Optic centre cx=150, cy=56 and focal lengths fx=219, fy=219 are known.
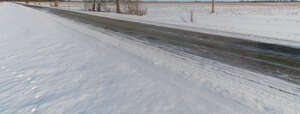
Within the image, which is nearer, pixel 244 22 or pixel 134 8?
pixel 244 22

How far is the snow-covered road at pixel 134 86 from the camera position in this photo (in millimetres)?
3049

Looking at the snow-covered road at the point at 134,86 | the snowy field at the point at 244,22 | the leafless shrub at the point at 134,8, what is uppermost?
the leafless shrub at the point at 134,8

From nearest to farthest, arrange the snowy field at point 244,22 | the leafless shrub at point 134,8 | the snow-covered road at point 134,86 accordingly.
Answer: the snow-covered road at point 134,86 < the snowy field at point 244,22 < the leafless shrub at point 134,8

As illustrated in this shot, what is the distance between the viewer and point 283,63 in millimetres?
4953

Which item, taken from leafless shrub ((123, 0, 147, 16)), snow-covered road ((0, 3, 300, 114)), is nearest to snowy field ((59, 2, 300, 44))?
leafless shrub ((123, 0, 147, 16))

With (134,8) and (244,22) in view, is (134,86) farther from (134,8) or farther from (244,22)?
(134,8)

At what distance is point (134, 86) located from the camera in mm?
3768

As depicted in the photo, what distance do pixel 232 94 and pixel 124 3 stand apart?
2337 centimetres

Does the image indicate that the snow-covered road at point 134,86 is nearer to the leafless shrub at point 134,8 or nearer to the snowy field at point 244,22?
the snowy field at point 244,22

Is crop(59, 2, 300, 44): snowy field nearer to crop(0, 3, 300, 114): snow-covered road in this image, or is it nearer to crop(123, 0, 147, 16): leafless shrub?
crop(123, 0, 147, 16): leafless shrub

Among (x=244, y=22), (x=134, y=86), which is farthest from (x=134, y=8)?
(x=134, y=86)

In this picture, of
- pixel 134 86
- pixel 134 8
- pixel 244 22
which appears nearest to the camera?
pixel 134 86

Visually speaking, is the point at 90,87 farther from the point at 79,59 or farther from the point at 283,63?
the point at 283,63

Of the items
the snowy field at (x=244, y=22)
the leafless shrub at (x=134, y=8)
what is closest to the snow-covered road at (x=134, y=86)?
the snowy field at (x=244, y=22)
